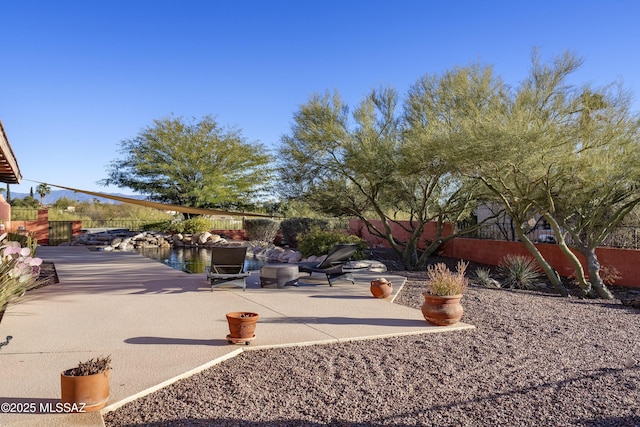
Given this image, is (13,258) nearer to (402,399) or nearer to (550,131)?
(402,399)

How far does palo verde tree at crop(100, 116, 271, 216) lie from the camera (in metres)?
27.8

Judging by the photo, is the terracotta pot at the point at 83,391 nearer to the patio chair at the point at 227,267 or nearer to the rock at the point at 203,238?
the patio chair at the point at 227,267

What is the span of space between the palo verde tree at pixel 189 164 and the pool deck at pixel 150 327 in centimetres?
1803

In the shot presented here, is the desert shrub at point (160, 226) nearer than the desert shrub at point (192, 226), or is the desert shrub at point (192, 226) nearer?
the desert shrub at point (192, 226)

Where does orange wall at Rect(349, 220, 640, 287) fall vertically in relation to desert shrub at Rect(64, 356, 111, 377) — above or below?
below

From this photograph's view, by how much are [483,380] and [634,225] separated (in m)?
10.6

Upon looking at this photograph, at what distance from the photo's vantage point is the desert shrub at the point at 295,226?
22.3m

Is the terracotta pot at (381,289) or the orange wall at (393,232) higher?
the orange wall at (393,232)

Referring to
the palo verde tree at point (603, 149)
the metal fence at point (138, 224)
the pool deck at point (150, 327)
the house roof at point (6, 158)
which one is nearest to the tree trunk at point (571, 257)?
the palo verde tree at point (603, 149)

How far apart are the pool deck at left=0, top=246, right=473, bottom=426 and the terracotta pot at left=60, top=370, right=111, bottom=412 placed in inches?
2.6

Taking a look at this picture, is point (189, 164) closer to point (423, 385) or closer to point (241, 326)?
point (241, 326)

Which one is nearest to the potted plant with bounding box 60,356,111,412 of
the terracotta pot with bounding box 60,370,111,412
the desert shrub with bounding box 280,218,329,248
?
the terracotta pot with bounding box 60,370,111,412

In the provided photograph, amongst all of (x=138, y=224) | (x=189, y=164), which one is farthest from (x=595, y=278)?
(x=138, y=224)

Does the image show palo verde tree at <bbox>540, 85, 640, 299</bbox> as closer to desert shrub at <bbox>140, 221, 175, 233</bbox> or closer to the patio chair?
the patio chair
